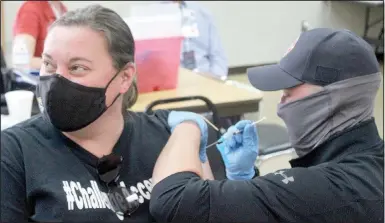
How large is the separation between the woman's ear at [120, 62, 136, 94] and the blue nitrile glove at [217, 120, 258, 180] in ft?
1.05

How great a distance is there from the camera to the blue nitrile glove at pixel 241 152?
142 cm

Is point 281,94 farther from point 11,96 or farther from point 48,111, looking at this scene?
point 11,96

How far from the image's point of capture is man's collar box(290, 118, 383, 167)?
1.20 m

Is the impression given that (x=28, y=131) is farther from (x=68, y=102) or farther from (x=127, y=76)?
(x=127, y=76)

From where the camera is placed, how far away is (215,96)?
2.43 m

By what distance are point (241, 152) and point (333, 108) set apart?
31cm

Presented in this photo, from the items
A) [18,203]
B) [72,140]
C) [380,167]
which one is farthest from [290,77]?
[18,203]

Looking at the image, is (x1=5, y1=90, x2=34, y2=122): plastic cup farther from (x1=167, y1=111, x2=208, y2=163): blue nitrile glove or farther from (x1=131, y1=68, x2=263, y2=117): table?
(x1=167, y1=111, x2=208, y2=163): blue nitrile glove

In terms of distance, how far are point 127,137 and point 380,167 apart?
2.10 ft

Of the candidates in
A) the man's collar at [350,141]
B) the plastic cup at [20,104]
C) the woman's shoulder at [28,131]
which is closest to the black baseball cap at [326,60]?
the man's collar at [350,141]

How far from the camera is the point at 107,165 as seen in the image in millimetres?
1279

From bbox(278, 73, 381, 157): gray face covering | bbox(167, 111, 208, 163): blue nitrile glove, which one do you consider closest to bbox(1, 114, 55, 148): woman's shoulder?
bbox(167, 111, 208, 163): blue nitrile glove

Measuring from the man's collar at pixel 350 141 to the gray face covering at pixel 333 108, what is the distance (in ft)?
0.04

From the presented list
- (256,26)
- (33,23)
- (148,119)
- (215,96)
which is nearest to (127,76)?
(148,119)
